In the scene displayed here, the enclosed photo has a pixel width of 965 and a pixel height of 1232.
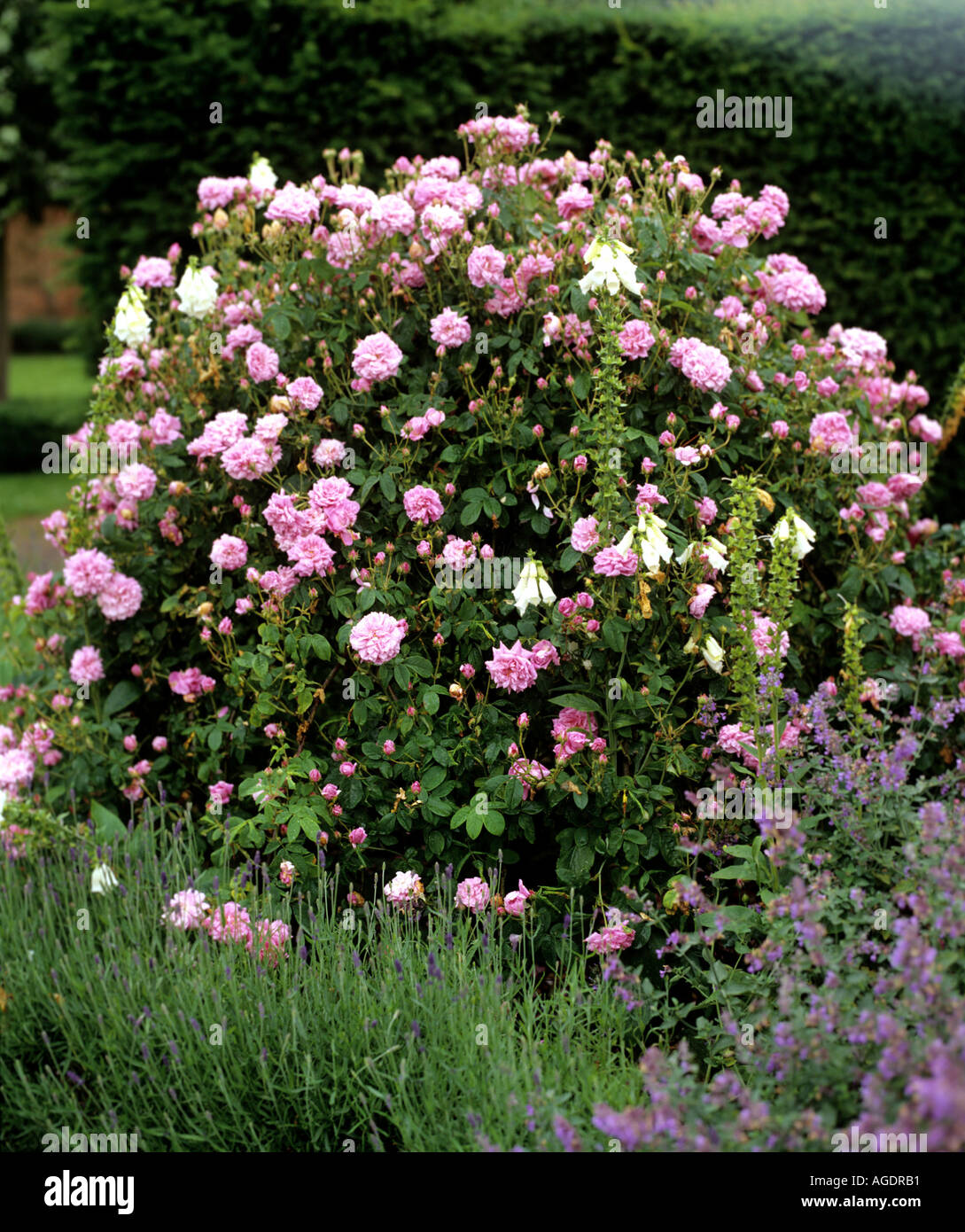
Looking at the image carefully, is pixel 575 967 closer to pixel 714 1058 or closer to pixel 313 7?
pixel 714 1058

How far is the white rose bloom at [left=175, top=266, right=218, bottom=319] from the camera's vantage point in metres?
4.04

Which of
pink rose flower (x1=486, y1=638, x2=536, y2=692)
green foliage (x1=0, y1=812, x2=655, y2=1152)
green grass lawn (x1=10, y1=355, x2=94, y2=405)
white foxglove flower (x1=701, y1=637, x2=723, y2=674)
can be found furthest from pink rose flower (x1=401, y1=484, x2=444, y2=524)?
green grass lawn (x1=10, y1=355, x2=94, y2=405)

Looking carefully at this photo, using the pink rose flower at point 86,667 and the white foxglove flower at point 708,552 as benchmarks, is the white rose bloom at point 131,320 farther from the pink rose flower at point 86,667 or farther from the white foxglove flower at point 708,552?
the white foxglove flower at point 708,552

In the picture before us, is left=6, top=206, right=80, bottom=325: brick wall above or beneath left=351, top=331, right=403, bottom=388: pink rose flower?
above

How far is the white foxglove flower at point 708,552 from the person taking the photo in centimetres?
321

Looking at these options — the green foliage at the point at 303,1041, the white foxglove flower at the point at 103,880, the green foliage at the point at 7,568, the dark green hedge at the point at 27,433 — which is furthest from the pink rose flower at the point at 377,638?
the dark green hedge at the point at 27,433

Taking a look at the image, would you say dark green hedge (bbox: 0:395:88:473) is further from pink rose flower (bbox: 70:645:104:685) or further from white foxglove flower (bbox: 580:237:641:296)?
white foxglove flower (bbox: 580:237:641:296)

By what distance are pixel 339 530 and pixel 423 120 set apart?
5346 millimetres

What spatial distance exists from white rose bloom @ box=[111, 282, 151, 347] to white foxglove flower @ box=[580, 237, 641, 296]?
67.6 inches

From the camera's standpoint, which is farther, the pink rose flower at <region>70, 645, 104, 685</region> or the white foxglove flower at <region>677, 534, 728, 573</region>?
the pink rose flower at <region>70, 645, 104, 685</region>

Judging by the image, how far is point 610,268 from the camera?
129 inches

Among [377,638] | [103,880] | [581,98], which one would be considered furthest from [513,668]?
[581,98]

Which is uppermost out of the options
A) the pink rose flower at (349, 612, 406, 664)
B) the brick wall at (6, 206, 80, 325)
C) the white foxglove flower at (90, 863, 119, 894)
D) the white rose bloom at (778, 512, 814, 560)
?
the brick wall at (6, 206, 80, 325)

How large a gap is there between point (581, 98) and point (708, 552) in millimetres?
5614
